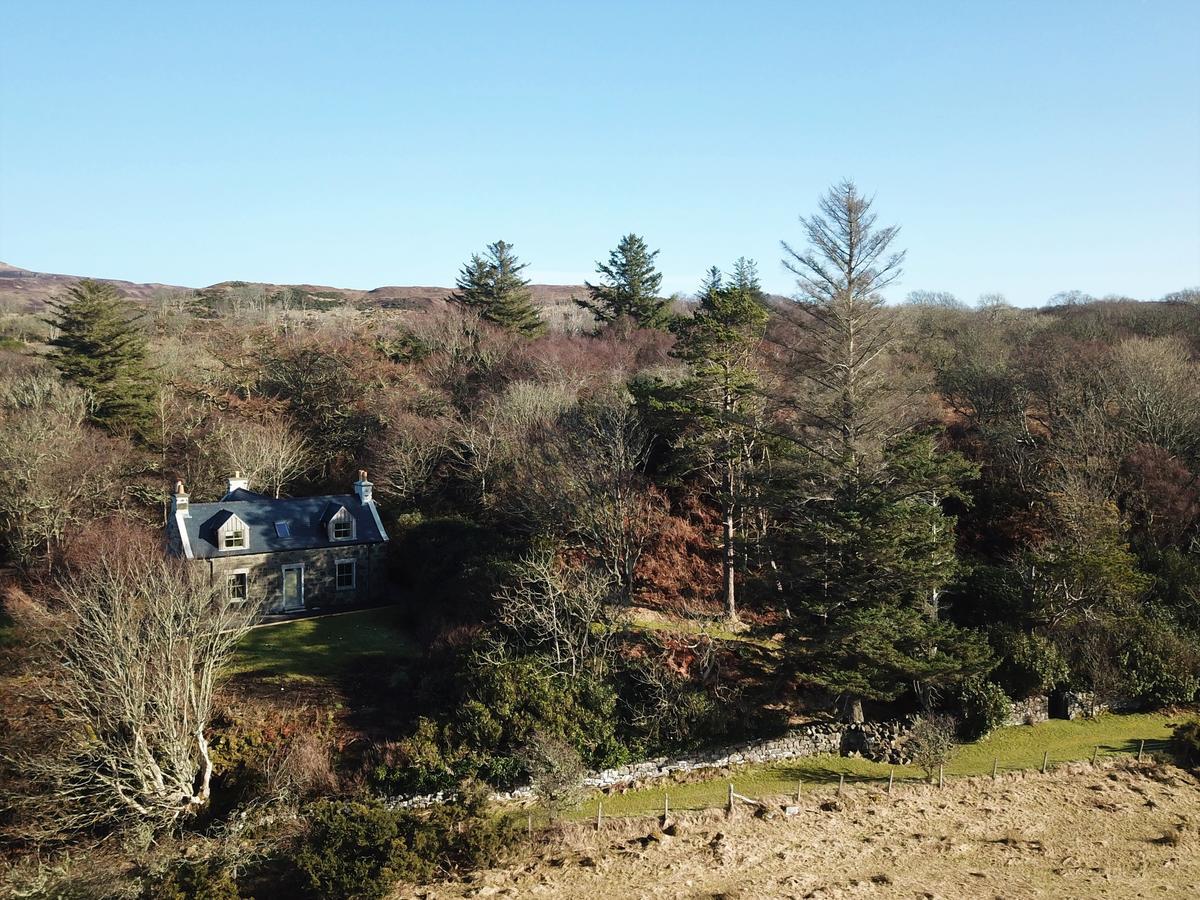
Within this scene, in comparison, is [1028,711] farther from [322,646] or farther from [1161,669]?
[322,646]

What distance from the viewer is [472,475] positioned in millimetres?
35250

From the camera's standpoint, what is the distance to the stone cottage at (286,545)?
30516 millimetres

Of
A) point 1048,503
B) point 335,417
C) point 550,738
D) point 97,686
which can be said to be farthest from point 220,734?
point 1048,503

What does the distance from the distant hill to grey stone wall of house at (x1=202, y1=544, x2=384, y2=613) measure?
183 ft

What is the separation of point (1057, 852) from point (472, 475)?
25037 mm

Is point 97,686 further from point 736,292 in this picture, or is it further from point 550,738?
point 736,292

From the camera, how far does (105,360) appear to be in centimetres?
4344

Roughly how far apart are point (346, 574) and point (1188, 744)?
29.2 meters

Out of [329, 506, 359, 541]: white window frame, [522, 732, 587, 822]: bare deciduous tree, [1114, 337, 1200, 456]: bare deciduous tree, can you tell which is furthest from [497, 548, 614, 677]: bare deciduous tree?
[1114, 337, 1200, 456]: bare deciduous tree

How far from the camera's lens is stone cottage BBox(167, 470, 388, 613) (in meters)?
30.5

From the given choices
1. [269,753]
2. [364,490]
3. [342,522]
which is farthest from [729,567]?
[364,490]

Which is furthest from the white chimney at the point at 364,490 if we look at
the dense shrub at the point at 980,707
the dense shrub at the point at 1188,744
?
the dense shrub at the point at 1188,744

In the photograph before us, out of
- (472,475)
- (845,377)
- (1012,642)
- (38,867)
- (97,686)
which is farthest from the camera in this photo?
(472,475)

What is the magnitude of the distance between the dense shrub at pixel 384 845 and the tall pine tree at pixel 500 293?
4102 centimetres
